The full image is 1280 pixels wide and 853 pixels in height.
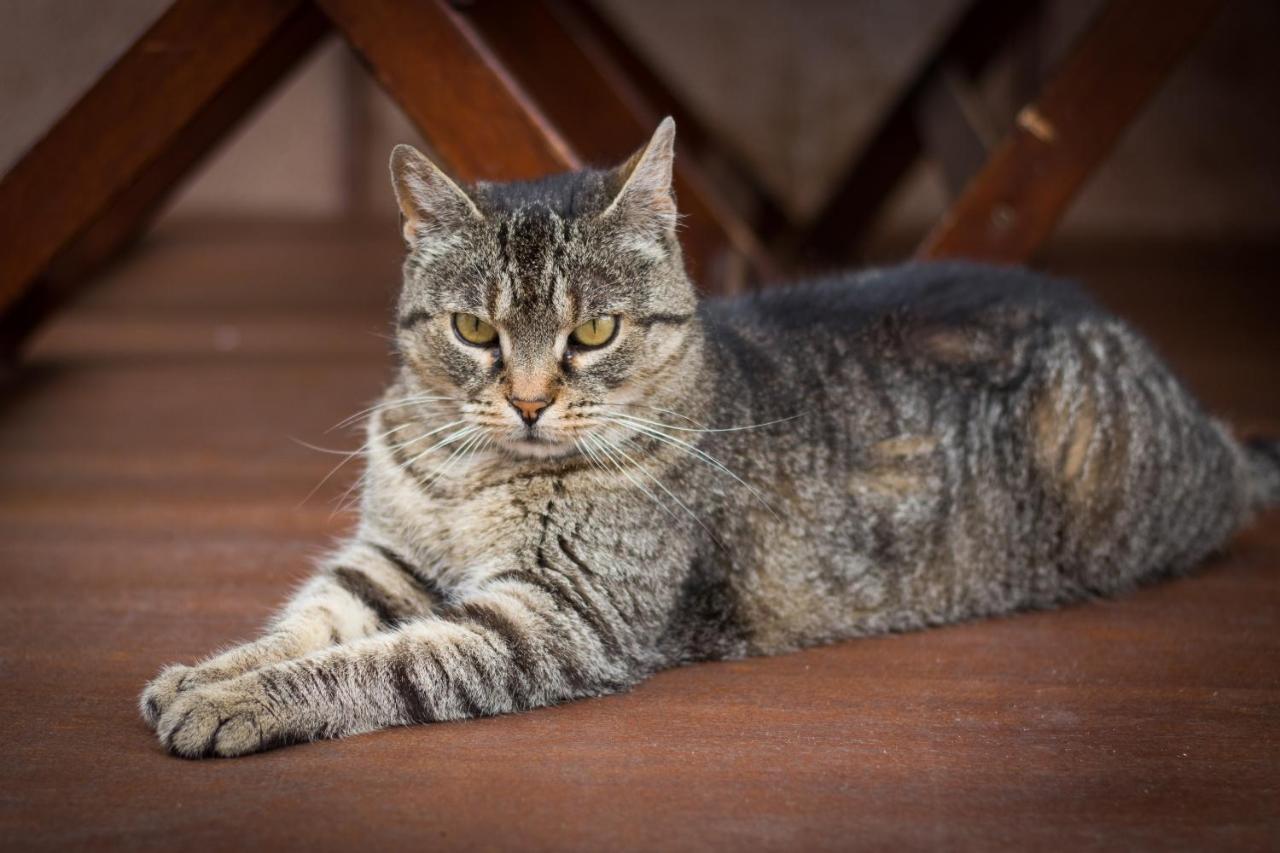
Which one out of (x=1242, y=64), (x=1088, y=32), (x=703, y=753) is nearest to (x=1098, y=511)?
(x=703, y=753)

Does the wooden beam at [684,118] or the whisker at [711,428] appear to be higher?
the wooden beam at [684,118]

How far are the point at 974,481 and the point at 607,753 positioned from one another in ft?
2.87

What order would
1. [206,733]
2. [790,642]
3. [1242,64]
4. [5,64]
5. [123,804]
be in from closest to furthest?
[123,804] → [206,733] → [790,642] → [5,64] → [1242,64]

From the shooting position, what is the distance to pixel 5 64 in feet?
8.66

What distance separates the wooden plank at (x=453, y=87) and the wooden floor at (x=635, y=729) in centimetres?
76

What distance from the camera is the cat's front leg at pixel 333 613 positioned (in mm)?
1794

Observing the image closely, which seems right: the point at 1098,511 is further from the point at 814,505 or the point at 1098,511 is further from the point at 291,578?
the point at 291,578

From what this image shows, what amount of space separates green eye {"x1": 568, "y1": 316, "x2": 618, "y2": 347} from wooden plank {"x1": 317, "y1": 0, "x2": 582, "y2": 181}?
0.66 meters

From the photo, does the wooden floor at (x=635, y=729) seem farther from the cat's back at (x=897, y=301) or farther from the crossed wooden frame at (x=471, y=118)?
the crossed wooden frame at (x=471, y=118)

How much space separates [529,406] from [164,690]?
0.57 metres

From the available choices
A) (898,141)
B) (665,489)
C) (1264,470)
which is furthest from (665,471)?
(898,141)

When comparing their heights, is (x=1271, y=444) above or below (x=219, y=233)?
above

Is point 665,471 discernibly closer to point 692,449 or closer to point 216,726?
point 692,449

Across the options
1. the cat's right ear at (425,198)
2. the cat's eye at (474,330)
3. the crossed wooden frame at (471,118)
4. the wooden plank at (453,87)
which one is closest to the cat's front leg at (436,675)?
the cat's eye at (474,330)
